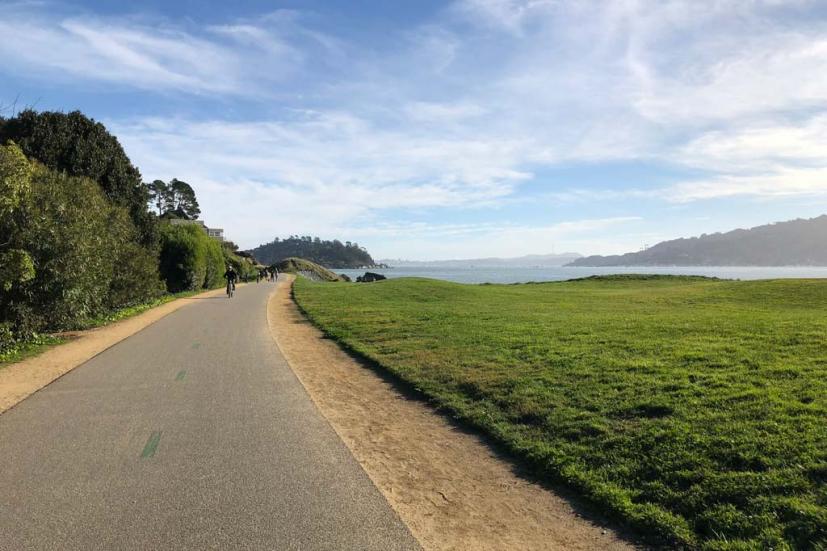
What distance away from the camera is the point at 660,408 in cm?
687

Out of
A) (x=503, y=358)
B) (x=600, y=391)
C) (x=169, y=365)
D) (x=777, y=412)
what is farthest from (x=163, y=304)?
(x=777, y=412)

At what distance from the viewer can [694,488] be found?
4809mm

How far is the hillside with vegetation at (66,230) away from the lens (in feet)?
39.5

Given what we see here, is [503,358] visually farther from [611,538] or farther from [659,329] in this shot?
[611,538]

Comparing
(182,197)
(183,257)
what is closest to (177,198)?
(182,197)

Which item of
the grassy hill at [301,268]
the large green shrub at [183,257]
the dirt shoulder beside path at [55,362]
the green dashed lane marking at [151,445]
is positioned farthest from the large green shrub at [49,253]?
the grassy hill at [301,268]

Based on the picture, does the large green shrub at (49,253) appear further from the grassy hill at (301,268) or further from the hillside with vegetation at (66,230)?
the grassy hill at (301,268)

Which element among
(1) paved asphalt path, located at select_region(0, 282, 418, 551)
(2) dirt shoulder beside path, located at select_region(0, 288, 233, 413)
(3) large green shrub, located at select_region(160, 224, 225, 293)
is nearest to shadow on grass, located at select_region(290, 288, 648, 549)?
(1) paved asphalt path, located at select_region(0, 282, 418, 551)

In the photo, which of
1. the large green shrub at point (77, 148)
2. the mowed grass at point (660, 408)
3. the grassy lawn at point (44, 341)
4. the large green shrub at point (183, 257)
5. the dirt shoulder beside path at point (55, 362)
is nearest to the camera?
the mowed grass at point (660, 408)

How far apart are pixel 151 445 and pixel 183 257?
31.6 meters

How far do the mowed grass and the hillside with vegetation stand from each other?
6.97m

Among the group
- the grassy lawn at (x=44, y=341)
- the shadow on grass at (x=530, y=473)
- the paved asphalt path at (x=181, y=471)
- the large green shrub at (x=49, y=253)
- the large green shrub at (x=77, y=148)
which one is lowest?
the shadow on grass at (x=530, y=473)

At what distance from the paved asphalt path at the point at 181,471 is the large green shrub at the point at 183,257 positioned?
87.8 ft

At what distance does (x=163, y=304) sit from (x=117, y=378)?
17.9 m
